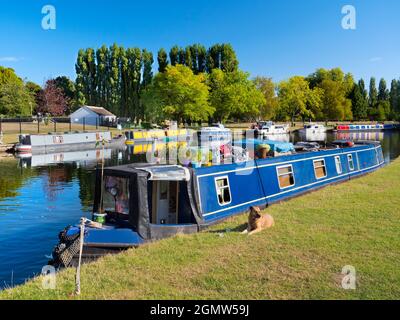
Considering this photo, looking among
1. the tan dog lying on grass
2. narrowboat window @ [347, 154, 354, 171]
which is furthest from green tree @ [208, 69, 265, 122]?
the tan dog lying on grass

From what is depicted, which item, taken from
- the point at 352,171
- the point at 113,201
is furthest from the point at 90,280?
the point at 352,171

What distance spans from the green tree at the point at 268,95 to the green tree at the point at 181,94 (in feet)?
88.1

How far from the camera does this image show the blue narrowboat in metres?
10.4

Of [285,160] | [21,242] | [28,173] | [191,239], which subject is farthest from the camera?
[28,173]

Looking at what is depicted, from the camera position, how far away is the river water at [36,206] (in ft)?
37.9

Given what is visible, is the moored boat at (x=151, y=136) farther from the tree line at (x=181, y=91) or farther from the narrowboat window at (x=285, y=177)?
the narrowboat window at (x=285, y=177)

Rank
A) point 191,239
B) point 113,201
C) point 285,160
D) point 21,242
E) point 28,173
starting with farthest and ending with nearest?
point 28,173 < point 285,160 < point 21,242 < point 113,201 < point 191,239

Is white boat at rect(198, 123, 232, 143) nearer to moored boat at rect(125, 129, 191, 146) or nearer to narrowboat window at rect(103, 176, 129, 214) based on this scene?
moored boat at rect(125, 129, 191, 146)

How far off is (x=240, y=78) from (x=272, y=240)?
77.1 m

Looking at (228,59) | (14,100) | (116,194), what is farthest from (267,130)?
(116,194)

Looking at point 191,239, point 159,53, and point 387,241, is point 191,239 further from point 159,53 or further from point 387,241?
point 159,53

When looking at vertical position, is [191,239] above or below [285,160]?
below

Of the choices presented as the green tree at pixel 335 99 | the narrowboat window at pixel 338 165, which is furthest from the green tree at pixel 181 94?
the narrowboat window at pixel 338 165

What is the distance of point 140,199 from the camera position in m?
10.6
